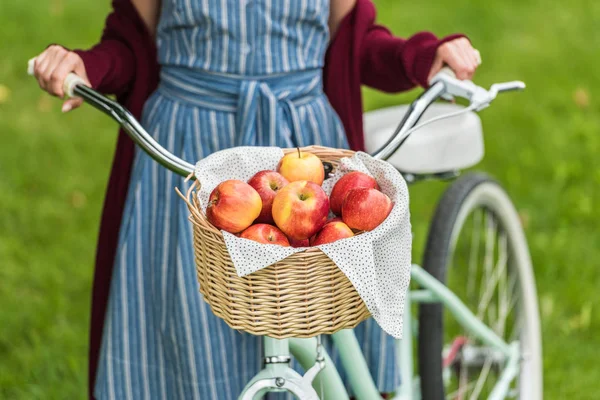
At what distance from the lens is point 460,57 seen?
2.13 meters

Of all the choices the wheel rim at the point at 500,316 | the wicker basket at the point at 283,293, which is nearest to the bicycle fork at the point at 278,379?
the wicker basket at the point at 283,293

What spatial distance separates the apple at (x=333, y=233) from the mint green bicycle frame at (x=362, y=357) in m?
0.29

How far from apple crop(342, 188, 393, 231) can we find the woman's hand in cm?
61

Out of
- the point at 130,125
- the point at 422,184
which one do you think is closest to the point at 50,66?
the point at 130,125

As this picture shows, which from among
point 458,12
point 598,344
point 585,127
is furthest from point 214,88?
point 458,12

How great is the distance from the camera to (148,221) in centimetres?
234

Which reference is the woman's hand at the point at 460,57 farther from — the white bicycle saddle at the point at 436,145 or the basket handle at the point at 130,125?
the basket handle at the point at 130,125

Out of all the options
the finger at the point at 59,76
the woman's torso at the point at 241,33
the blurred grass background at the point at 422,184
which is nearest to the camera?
the finger at the point at 59,76

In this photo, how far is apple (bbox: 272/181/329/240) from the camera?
62.0 inches

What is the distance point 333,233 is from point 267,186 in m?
0.16

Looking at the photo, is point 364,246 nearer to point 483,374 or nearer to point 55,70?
point 55,70

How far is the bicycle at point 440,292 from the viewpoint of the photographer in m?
1.83

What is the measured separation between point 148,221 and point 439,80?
80 centimetres

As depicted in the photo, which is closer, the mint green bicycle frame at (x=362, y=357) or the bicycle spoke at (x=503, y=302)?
the mint green bicycle frame at (x=362, y=357)
